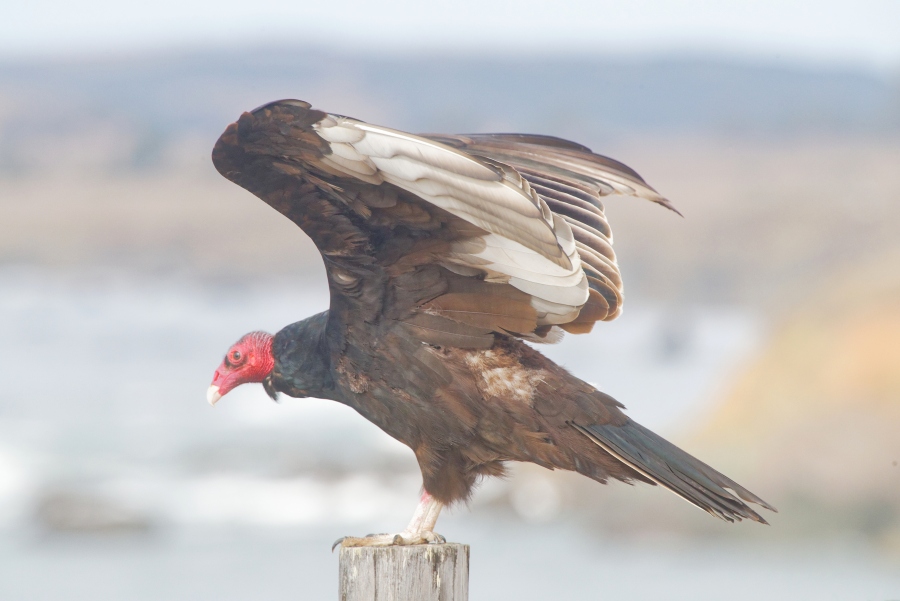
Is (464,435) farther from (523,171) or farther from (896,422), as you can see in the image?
(896,422)

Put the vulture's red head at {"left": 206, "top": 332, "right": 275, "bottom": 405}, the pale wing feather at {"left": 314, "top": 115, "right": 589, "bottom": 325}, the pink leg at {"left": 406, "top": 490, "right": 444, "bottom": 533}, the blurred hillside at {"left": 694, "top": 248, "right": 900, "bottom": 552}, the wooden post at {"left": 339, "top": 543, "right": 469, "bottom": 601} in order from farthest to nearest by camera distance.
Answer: the blurred hillside at {"left": 694, "top": 248, "right": 900, "bottom": 552}, the vulture's red head at {"left": 206, "top": 332, "right": 275, "bottom": 405}, the pink leg at {"left": 406, "top": 490, "right": 444, "bottom": 533}, the wooden post at {"left": 339, "top": 543, "right": 469, "bottom": 601}, the pale wing feather at {"left": 314, "top": 115, "right": 589, "bottom": 325}

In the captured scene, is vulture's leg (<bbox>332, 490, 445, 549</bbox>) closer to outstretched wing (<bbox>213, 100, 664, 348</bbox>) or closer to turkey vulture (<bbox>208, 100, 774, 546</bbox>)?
turkey vulture (<bbox>208, 100, 774, 546</bbox>)

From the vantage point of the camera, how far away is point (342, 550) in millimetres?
3303

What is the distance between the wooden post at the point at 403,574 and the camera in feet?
10.4

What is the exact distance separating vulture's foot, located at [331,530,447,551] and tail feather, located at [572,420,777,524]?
1.83 ft

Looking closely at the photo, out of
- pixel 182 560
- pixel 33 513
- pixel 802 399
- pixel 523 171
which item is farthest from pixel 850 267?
pixel 523 171

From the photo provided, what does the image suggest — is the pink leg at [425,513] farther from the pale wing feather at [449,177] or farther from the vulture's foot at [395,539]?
the pale wing feather at [449,177]

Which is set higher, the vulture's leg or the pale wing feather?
the pale wing feather

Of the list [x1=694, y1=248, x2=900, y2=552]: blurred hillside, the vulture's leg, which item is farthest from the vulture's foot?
[x1=694, y1=248, x2=900, y2=552]: blurred hillside

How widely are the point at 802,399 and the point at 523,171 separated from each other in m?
11.2

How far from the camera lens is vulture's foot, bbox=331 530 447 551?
11.4 ft

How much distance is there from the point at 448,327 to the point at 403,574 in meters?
0.75

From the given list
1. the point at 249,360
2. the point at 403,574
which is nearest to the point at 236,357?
the point at 249,360

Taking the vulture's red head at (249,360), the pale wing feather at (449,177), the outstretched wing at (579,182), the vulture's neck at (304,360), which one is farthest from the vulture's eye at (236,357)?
the pale wing feather at (449,177)
